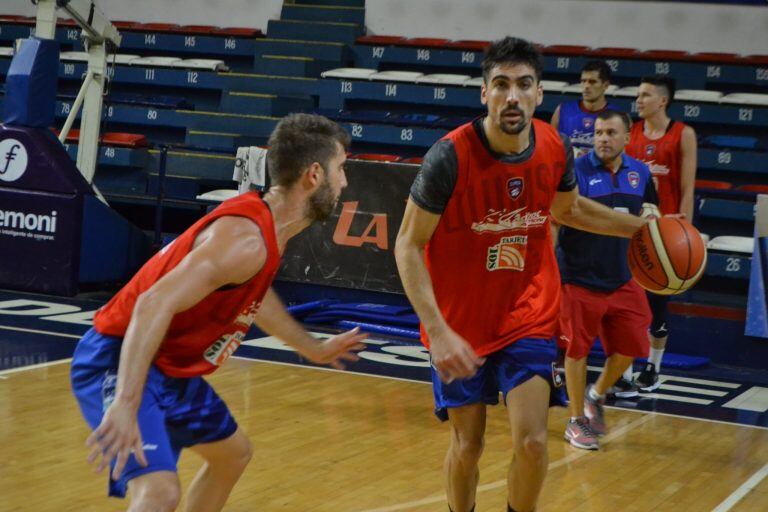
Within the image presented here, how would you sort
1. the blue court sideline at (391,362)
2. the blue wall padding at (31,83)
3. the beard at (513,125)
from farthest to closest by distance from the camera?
the blue wall padding at (31,83)
the blue court sideline at (391,362)
the beard at (513,125)

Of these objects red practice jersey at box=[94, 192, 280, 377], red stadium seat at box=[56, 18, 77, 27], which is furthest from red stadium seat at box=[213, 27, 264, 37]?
red practice jersey at box=[94, 192, 280, 377]

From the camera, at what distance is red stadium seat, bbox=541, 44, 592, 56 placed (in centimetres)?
1262

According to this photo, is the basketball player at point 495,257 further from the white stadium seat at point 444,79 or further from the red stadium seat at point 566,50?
the red stadium seat at point 566,50

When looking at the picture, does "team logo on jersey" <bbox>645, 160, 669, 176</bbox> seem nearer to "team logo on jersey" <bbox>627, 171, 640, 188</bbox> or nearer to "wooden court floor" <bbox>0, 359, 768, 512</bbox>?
"team logo on jersey" <bbox>627, 171, 640, 188</bbox>

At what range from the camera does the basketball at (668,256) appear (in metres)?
4.82

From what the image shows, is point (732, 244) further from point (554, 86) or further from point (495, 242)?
point (495, 242)

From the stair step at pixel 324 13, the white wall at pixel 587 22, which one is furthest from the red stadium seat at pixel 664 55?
the stair step at pixel 324 13

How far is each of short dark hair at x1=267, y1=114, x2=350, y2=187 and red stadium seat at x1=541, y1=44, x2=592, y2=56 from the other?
9740mm

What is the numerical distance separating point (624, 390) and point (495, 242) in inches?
158

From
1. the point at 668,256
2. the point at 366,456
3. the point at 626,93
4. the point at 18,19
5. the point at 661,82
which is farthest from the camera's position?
the point at 18,19

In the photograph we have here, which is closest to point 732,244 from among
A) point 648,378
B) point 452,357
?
point 648,378

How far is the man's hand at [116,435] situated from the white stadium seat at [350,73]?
34.7ft

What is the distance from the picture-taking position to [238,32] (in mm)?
14445

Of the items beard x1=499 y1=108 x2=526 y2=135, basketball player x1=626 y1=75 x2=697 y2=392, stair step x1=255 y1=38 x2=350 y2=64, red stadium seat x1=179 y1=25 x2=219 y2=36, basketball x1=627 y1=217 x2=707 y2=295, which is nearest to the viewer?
beard x1=499 y1=108 x2=526 y2=135
